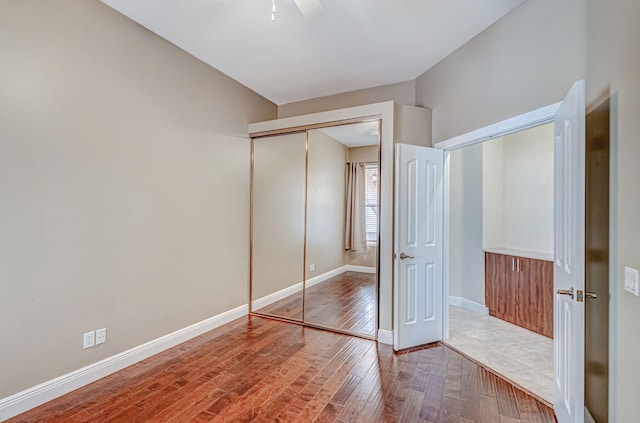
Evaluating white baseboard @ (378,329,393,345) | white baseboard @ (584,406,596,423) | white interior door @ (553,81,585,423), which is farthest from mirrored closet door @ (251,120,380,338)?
white baseboard @ (584,406,596,423)

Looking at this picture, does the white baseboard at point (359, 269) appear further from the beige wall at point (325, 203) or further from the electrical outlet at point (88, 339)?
the electrical outlet at point (88, 339)

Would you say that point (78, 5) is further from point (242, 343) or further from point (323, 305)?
point (323, 305)

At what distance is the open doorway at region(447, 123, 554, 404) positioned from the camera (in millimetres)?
3352

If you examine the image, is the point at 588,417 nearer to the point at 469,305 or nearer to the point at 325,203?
the point at 469,305

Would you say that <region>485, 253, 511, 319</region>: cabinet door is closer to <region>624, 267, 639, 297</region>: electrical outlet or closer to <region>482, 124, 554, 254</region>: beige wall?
<region>482, 124, 554, 254</region>: beige wall

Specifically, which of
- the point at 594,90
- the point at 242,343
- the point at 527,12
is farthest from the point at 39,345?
the point at 527,12

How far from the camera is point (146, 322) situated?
276 cm

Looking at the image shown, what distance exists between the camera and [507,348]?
119 inches

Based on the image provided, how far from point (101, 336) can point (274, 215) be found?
2170 mm

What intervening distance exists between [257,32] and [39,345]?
2941 mm

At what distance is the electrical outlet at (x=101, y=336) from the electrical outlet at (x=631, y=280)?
3.37 meters

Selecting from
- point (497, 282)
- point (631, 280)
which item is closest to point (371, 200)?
point (497, 282)

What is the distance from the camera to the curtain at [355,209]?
3.71m

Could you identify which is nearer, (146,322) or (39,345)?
(39,345)
